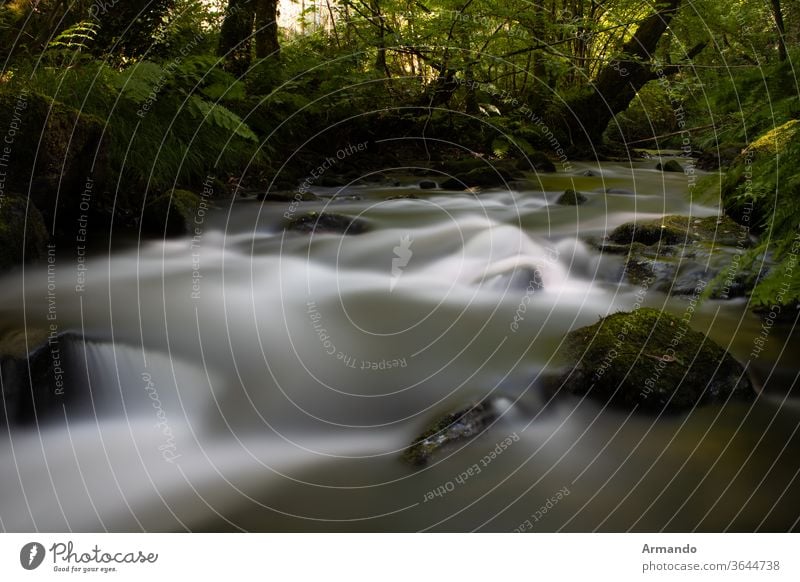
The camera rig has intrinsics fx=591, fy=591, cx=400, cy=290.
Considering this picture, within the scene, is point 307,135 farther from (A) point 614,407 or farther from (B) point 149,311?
(A) point 614,407

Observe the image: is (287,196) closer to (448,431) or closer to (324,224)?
(324,224)

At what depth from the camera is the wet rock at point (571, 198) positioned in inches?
155

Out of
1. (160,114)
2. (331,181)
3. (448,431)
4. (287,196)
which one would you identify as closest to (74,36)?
(160,114)

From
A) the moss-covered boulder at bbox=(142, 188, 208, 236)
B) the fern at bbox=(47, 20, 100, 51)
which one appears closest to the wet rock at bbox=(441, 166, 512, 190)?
the moss-covered boulder at bbox=(142, 188, 208, 236)

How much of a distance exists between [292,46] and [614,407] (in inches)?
125

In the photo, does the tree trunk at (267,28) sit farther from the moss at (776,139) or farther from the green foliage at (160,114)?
the moss at (776,139)

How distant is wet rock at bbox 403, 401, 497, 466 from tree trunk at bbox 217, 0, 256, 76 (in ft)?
9.73

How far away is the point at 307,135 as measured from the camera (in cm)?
376

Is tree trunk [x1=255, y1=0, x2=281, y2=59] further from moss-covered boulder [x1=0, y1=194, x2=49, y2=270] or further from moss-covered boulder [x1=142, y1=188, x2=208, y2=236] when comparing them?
moss-covered boulder [x1=0, y1=194, x2=49, y2=270]

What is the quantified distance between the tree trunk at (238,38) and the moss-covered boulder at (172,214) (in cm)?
112

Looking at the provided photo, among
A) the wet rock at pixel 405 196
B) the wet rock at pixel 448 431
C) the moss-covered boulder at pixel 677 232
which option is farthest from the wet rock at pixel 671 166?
the wet rock at pixel 448 431

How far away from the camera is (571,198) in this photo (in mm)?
4043

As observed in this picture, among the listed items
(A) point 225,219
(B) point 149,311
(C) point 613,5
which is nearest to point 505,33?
(C) point 613,5

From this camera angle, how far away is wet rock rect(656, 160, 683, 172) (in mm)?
4836
